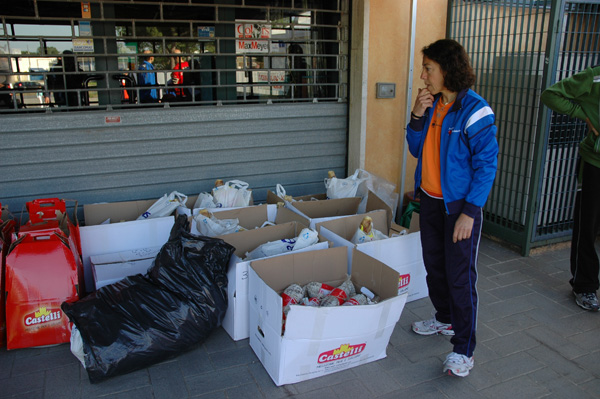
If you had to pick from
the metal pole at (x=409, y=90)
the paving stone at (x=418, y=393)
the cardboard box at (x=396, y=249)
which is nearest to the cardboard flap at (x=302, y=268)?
the cardboard box at (x=396, y=249)

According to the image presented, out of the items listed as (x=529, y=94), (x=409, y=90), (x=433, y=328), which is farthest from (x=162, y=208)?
(x=529, y=94)

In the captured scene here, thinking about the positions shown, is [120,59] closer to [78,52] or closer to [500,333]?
[78,52]

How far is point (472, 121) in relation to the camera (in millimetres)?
2564

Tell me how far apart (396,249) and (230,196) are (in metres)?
1.53

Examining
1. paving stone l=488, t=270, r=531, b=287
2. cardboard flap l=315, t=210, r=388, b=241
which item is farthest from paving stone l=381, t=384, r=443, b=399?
paving stone l=488, t=270, r=531, b=287

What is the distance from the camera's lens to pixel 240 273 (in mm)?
2920

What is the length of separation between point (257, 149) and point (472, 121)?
250cm

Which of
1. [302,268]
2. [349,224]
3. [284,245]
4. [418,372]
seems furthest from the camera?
[349,224]

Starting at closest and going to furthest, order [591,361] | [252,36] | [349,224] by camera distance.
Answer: [591,361]
[349,224]
[252,36]

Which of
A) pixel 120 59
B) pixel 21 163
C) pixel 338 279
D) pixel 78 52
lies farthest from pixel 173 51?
pixel 338 279

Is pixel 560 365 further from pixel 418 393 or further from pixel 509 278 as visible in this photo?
pixel 509 278

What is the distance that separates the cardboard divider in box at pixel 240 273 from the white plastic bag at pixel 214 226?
0.63 feet

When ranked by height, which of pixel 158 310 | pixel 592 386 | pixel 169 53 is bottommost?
pixel 592 386

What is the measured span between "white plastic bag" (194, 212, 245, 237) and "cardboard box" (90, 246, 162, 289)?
0.44 m
